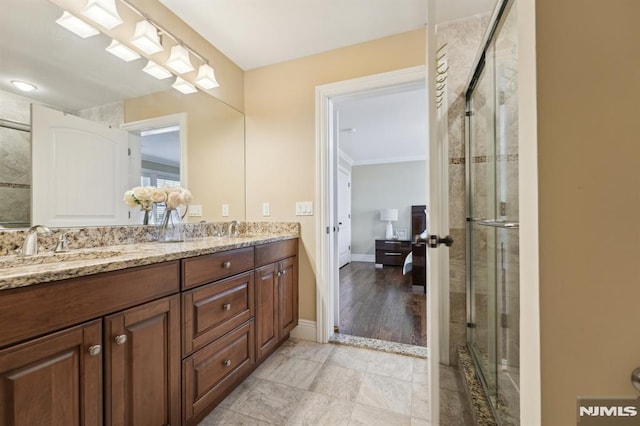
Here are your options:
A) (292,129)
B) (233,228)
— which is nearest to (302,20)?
(292,129)

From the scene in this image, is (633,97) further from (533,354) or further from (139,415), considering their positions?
(139,415)

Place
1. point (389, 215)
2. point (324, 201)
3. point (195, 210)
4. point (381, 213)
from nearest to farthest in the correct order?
point (195, 210) → point (324, 201) → point (389, 215) → point (381, 213)

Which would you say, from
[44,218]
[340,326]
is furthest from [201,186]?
[340,326]

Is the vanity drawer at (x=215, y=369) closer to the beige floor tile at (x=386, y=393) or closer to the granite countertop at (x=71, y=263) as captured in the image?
the granite countertop at (x=71, y=263)

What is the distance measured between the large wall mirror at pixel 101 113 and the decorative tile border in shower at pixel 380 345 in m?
1.38

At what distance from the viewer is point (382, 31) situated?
184cm

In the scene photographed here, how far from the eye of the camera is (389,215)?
552 centimetres

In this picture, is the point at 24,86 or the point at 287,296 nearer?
the point at 24,86

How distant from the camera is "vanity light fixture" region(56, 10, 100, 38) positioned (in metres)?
1.22

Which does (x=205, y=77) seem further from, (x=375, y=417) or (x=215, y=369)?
(x=375, y=417)

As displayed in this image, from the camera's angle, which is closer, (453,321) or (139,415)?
(139,415)

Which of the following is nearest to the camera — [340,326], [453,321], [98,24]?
[98,24]

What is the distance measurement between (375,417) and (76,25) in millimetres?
2485

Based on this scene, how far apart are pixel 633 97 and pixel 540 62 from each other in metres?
0.17
